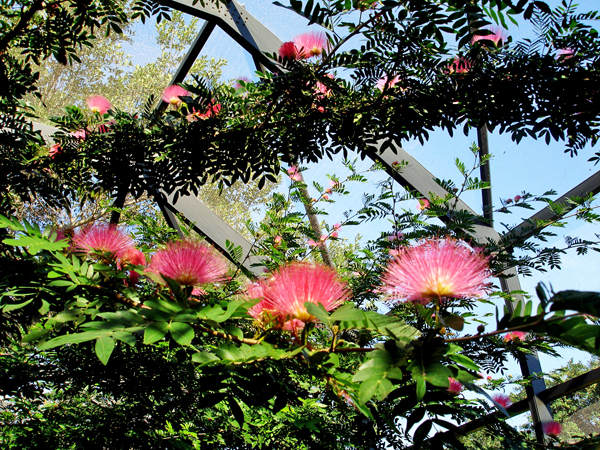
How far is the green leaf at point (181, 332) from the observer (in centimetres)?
63

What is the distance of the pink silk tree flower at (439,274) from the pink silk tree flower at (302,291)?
0.11 meters

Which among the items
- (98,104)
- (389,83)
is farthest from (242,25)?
(389,83)

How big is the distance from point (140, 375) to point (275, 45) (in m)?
2.38

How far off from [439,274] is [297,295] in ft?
0.82

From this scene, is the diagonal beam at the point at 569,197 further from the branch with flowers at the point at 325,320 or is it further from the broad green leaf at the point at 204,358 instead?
the broad green leaf at the point at 204,358

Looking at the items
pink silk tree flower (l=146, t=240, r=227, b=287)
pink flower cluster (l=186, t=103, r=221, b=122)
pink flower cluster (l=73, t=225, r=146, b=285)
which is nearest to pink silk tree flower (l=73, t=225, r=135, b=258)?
pink flower cluster (l=73, t=225, r=146, b=285)

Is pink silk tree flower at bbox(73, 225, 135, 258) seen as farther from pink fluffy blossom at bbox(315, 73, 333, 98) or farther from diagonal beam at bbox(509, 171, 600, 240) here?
diagonal beam at bbox(509, 171, 600, 240)

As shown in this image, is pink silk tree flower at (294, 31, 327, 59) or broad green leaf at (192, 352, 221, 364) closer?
broad green leaf at (192, 352, 221, 364)

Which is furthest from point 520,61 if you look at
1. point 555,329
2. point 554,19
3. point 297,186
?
point 297,186

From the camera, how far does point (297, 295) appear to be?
0.75 metres

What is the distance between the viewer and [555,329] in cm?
54

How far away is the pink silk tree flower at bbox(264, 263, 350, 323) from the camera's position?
0.74 meters

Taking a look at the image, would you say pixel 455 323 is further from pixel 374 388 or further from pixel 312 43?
pixel 312 43

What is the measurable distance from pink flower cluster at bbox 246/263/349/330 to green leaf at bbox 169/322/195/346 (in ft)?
0.53
